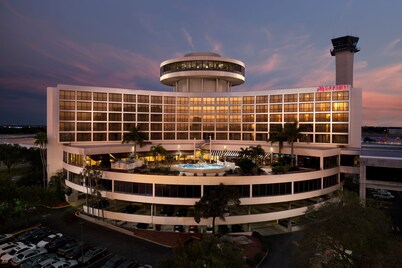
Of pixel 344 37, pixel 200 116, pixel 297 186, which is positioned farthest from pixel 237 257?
pixel 344 37

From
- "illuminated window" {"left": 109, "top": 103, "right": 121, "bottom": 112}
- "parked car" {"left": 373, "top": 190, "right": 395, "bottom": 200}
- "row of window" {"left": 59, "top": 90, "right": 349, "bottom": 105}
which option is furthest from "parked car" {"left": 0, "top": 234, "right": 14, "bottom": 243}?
"parked car" {"left": 373, "top": 190, "right": 395, "bottom": 200}

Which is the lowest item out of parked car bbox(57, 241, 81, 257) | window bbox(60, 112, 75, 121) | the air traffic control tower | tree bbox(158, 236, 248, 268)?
parked car bbox(57, 241, 81, 257)

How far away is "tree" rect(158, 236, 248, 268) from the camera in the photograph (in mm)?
24116

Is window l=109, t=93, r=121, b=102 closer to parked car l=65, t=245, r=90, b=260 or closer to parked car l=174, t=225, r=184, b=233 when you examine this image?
parked car l=174, t=225, r=184, b=233

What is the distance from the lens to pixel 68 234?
1923 inches

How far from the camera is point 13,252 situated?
39.9m

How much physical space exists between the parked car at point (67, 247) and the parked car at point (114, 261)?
7.75 metres

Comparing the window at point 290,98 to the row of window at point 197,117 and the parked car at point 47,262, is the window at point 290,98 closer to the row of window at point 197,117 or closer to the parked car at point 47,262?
the row of window at point 197,117

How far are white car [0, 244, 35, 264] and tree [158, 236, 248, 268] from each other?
1098 inches

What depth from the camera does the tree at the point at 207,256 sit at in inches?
949

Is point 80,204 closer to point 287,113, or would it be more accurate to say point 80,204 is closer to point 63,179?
point 63,179

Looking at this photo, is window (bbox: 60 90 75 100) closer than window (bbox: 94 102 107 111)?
Yes

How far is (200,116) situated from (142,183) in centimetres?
4964

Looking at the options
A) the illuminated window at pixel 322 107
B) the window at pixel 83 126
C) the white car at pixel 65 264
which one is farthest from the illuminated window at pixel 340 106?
the white car at pixel 65 264
